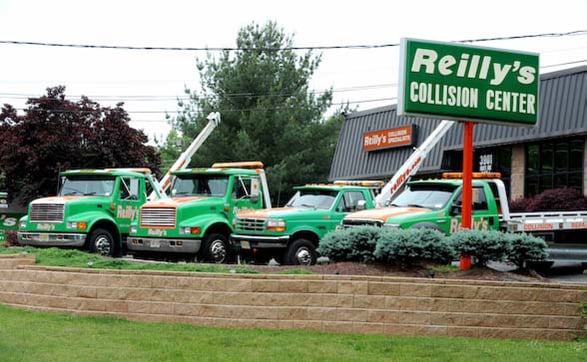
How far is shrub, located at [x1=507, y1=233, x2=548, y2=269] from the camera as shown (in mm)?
11328

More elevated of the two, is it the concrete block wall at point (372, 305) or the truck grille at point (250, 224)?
the truck grille at point (250, 224)

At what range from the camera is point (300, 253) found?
16609 millimetres

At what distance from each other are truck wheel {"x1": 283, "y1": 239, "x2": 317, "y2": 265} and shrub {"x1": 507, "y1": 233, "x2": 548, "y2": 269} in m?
5.83

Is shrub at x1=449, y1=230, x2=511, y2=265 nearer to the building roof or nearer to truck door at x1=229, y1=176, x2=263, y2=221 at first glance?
truck door at x1=229, y1=176, x2=263, y2=221

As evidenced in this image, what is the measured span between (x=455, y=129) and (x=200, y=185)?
47.0 ft

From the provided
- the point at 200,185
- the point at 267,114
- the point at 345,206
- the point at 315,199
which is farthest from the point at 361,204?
the point at 267,114

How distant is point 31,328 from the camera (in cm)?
1018

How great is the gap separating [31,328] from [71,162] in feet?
68.5

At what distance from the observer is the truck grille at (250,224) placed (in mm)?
16688

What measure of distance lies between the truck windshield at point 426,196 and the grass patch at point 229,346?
6.27 m

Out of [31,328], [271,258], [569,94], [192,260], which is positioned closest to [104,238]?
[192,260]

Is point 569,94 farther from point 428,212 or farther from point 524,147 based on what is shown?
point 428,212

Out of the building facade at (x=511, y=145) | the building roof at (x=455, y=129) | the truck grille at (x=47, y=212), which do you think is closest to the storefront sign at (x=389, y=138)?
the building facade at (x=511, y=145)

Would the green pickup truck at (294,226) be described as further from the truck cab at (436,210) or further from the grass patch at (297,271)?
the grass patch at (297,271)
